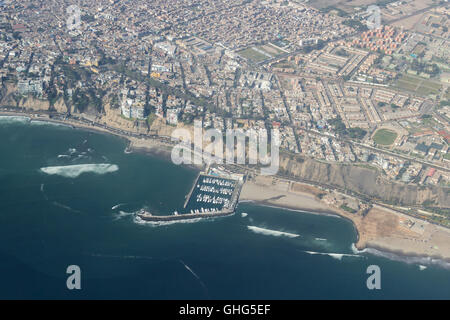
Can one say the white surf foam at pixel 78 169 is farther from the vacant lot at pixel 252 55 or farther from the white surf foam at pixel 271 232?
the vacant lot at pixel 252 55

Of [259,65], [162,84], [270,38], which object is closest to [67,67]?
[162,84]

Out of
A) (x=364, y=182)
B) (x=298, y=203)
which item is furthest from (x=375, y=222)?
(x=298, y=203)

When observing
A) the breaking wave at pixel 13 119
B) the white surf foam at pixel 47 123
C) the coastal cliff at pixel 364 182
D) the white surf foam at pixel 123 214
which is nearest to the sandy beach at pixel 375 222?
the coastal cliff at pixel 364 182

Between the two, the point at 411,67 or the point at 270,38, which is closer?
the point at 411,67

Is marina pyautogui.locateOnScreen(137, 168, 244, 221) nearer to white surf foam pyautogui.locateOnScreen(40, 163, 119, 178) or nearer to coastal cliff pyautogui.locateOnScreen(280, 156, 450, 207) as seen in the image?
coastal cliff pyautogui.locateOnScreen(280, 156, 450, 207)

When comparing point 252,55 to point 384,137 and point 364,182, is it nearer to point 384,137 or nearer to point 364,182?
point 384,137

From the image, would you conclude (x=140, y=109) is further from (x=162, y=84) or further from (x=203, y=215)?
(x=203, y=215)
